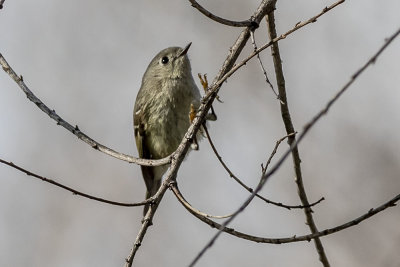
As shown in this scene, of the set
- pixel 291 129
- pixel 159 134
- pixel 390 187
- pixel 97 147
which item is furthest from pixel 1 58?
pixel 390 187

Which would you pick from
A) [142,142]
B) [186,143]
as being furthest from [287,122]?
[142,142]

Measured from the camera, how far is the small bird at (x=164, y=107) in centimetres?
393

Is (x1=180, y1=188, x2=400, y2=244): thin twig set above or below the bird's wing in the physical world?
below

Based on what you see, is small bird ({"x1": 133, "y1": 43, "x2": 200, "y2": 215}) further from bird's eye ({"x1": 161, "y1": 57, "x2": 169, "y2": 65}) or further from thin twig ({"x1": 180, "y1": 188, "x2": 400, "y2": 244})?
thin twig ({"x1": 180, "y1": 188, "x2": 400, "y2": 244})

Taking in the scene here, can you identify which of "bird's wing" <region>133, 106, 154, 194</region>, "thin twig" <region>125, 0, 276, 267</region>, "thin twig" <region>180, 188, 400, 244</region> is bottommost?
"thin twig" <region>180, 188, 400, 244</region>

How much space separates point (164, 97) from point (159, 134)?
0.23m

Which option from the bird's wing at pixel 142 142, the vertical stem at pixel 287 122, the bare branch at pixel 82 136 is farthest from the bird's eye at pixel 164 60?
the bare branch at pixel 82 136

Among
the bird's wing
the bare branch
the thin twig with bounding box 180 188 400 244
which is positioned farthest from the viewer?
the bird's wing

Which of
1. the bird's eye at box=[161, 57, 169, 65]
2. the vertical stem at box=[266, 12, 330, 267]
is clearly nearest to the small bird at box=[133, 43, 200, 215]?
the bird's eye at box=[161, 57, 169, 65]

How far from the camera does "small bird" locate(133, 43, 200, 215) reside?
3.93 m

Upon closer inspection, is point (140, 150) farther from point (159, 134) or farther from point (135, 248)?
point (135, 248)

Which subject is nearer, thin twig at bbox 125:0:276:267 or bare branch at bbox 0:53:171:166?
thin twig at bbox 125:0:276:267

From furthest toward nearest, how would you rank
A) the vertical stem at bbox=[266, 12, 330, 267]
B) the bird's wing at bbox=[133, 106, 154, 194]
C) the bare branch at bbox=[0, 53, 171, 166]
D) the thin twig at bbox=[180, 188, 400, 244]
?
1. the bird's wing at bbox=[133, 106, 154, 194]
2. the vertical stem at bbox=[266, 12, 330, 267]
3. the bare branch at bbox=[0, 53, 171, 166]
4. the thin twig at bbox=[180, 188, 400, 244]

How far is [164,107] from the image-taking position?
157 inches
